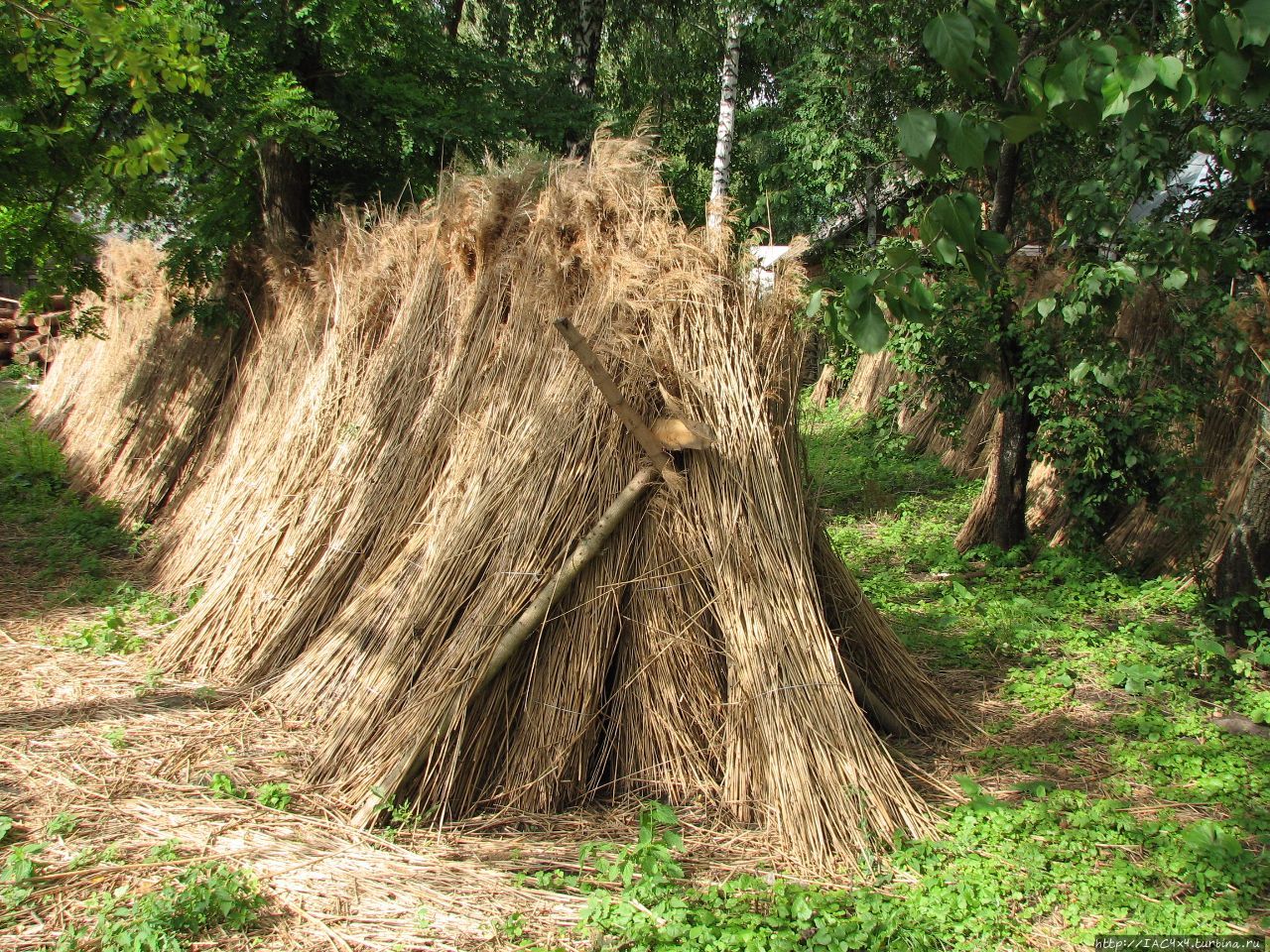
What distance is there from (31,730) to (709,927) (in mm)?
3065

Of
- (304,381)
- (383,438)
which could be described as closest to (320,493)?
(383,438)

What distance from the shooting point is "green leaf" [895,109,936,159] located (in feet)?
5.37

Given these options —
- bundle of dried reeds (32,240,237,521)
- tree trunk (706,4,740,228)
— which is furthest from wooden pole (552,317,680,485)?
tree trunk (706,4,740,228)

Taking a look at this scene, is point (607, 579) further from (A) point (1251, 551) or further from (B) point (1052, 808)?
(A) point (1251, 551)

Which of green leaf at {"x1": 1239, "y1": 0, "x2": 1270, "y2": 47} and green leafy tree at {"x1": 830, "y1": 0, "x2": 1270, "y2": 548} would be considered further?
green leafy tree at {"x1": 830, "y1": 0, "x2": 1270, "y2": 548}

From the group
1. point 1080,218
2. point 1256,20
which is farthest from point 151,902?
point 1080,218

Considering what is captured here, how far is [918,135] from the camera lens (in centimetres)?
165

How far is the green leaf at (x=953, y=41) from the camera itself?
1.55m

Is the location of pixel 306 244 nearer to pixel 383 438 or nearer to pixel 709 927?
pixel 383 438

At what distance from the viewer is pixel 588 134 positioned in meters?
9.95

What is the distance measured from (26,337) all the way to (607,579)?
14.3 m

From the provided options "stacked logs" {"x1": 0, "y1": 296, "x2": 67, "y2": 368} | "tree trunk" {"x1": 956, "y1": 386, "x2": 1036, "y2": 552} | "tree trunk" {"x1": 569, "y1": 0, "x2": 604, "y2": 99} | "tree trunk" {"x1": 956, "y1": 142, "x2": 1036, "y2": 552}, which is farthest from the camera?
"tree trunk" {"x1": 569, "y1": 0, "x2": 604, "y2": 99}

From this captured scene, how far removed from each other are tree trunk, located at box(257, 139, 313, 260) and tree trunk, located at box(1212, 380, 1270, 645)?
6.46m

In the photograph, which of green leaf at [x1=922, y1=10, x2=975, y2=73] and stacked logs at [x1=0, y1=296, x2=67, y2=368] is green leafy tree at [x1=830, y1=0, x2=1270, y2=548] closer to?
green leaf at [x1=922, y1=10, x2=975, y2=73]
